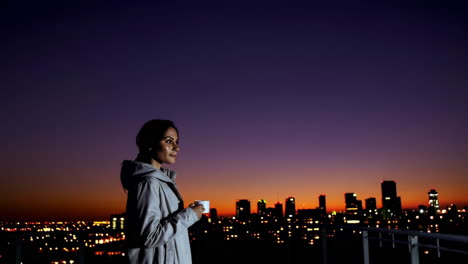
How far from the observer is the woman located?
1.62 metres

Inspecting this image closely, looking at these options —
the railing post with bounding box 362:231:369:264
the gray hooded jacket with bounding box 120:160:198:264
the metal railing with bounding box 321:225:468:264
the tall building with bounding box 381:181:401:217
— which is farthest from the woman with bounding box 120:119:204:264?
the tall building with bounding box 381:181:401:217

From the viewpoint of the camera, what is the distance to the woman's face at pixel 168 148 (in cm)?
191

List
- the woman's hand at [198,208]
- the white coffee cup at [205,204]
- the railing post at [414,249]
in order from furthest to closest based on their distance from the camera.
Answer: the railing post at [414,249] < the white coffee cup at [205,204] < the woman's hand at [198,208]

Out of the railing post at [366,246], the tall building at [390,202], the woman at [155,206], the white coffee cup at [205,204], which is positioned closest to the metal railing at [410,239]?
the railing post at [366,246]

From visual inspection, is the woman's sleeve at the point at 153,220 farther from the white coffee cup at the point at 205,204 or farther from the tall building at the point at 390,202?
the tall building at the point at 390,202

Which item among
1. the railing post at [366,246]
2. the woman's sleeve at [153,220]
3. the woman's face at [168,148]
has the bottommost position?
the railing post at [366,246]

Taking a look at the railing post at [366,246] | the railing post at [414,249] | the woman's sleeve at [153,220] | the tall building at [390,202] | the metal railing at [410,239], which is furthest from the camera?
the tall building at [390,202]

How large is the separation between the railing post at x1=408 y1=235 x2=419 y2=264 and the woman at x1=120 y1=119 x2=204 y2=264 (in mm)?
2785

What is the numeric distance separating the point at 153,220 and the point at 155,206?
6 cm

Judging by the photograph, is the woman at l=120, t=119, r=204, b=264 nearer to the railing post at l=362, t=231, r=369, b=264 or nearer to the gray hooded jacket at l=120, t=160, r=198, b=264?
the gray hooded jacket at l=120, t=160, r=198, b=264

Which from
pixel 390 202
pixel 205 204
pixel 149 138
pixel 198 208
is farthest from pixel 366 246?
pixel 390 202

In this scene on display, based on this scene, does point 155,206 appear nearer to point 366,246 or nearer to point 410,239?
point 410,239

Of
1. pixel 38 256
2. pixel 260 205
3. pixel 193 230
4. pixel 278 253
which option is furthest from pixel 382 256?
pixel 260 205

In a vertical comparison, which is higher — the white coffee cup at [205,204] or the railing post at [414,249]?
the white coffee cup at [205,204]
